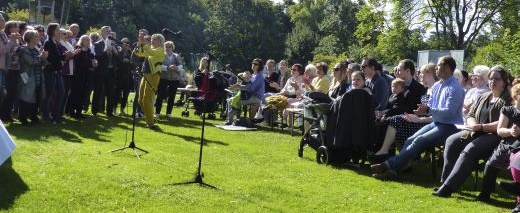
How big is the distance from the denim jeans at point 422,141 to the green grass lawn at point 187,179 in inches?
10.3

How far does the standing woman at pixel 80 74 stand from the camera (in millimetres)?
11055

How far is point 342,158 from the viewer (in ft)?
26.4

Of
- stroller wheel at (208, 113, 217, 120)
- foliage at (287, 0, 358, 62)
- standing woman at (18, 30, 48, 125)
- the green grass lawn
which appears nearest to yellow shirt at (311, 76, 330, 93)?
the green grass lawn

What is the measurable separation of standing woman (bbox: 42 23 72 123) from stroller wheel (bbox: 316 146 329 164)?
4858 mm

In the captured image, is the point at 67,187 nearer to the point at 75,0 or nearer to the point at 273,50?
the point at 75,0

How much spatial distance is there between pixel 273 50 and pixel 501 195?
173 feet

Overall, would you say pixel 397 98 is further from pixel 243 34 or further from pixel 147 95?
pixel 243 34

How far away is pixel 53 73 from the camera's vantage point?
10086mm

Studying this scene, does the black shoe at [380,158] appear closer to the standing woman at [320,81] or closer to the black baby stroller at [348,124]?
the black baby stroller at [348,124]

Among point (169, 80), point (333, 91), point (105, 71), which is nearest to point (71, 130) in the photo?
point (105, 71)

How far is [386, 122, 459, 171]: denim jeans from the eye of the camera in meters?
7.04

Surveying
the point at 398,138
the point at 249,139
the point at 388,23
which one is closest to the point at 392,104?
the point at 398,138

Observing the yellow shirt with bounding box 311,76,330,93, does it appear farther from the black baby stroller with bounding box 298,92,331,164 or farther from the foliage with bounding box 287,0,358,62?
the foliage with bounding box 287,0,358,62

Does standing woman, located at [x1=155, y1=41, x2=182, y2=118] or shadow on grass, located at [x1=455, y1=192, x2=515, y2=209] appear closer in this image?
shadow on grass, located at [x1=455, y1=192, x2=515, y2=209]
